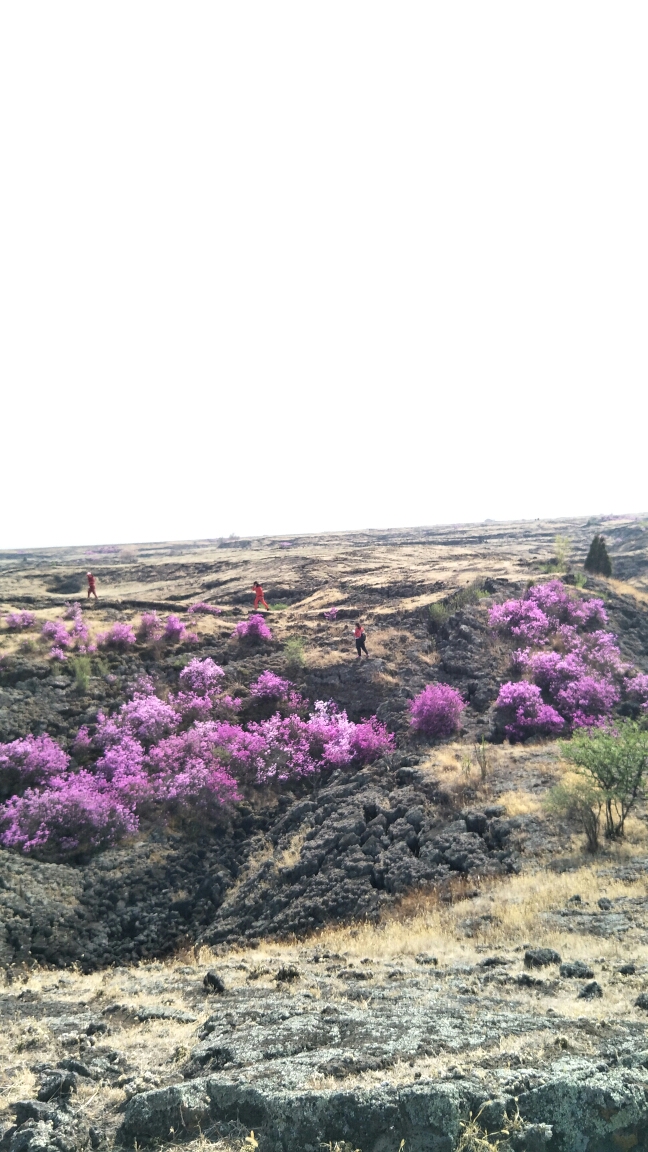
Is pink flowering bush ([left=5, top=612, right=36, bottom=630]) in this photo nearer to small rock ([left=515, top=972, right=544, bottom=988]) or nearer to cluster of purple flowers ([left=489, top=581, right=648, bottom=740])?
cluster of purple flowers ([left=489, top=581, right=648, bottom=740])

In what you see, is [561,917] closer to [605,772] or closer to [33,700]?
[605,772]

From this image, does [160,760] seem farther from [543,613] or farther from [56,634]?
[543,613]

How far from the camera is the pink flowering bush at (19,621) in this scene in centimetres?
2109

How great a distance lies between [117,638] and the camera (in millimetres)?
21219

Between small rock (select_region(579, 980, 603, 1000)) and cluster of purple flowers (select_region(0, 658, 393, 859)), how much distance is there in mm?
11003

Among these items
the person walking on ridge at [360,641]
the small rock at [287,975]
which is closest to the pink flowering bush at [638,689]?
the person walking on ridge at [360,641]

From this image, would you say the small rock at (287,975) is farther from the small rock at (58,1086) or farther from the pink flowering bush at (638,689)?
the pink flowering bush at (638,689)

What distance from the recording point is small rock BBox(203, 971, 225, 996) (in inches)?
351

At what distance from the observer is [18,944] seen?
11234 millimetres

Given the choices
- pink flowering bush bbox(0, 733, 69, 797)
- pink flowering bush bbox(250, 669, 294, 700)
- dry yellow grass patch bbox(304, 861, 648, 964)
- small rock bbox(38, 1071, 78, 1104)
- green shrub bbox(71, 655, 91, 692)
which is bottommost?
dry yellow grass patch bbox(304, 861, 648, 964)

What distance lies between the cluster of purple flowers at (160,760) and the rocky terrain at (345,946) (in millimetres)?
674

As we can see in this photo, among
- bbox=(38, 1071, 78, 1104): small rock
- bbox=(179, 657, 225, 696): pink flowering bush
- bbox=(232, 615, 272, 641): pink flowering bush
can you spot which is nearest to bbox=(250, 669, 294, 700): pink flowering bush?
bbox=(179, 657, 225, 696): pink flowering bush

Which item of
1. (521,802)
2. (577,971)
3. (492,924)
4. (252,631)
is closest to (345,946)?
(492,924)

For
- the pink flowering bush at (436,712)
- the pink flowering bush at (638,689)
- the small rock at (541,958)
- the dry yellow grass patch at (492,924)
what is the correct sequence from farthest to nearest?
the pink flowering bush at (638,689) < the pink flowering bush at (436,712) < the dry yellow grass patch at (492,924) < the small rock at (541,958)
